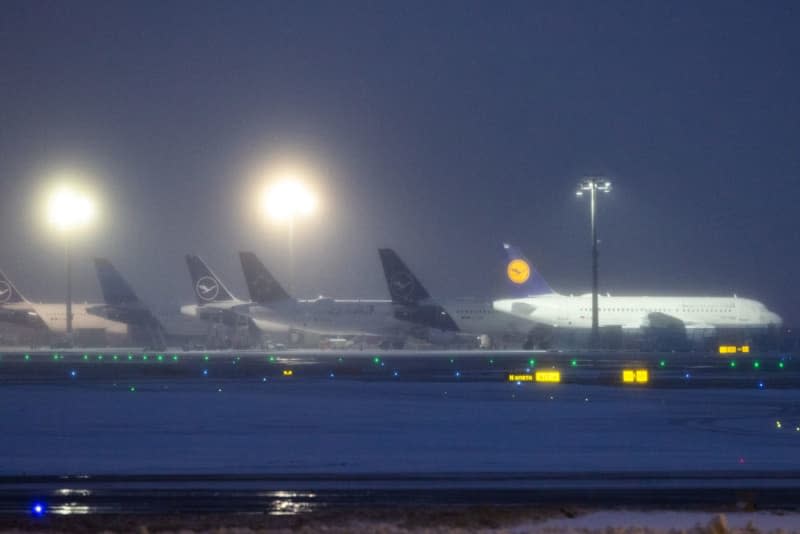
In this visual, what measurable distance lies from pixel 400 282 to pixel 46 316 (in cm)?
4025

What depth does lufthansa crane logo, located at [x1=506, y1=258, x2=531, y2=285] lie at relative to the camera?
325 feet

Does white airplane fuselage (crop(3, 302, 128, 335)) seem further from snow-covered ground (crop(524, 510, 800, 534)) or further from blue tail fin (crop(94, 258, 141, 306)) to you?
snow-covered ground (crop(524, 510, 800, 534))

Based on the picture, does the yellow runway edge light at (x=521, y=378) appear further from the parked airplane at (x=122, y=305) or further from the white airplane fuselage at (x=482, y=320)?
the parked airplane at (x=122, y=305)

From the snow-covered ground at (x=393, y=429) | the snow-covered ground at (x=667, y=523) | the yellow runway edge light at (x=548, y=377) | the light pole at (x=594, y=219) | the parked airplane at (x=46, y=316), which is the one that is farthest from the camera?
the parked airplane at (x=46, y=316)

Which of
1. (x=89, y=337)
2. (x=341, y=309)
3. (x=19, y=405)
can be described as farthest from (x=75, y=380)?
(x=89, y=337)

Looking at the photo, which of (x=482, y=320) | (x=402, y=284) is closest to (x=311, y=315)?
(x=402, y=284)

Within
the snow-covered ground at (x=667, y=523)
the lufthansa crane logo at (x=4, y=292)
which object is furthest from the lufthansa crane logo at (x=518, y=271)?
the snow-covered ground at (x=667, y=523)

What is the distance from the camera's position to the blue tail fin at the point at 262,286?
10125cm

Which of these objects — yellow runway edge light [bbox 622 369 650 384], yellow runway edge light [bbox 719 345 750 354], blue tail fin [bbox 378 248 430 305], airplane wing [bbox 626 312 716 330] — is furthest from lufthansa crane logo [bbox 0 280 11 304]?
yellow runway edge light [bbox 622 369 650 384]

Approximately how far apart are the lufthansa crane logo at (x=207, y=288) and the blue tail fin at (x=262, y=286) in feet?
20.8

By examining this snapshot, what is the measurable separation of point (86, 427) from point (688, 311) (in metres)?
74.0

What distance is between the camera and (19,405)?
37.7m

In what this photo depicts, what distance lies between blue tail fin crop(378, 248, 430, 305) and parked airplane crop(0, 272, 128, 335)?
32813 mm

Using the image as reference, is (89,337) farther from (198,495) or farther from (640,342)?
(198,495)
